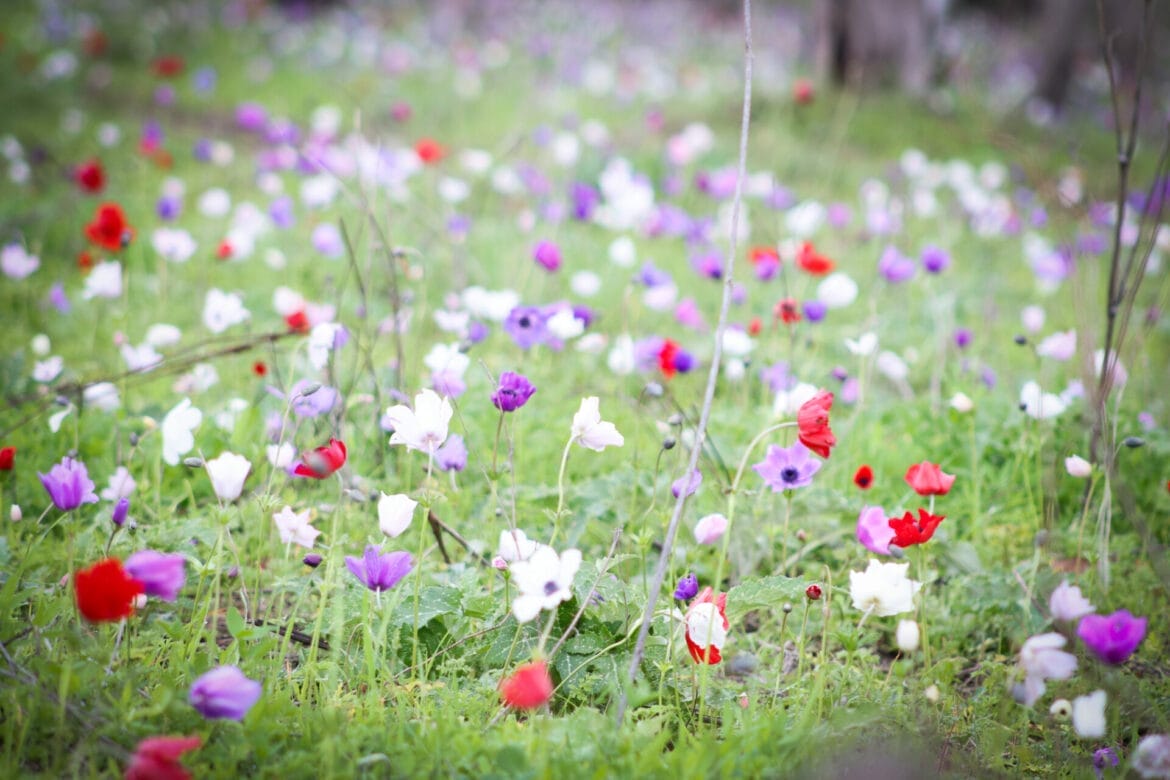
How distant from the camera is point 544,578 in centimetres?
129

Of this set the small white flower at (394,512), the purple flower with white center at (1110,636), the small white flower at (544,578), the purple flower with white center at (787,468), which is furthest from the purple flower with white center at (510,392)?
the purple flower with white center at (1110,636)

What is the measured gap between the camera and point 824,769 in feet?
4.13

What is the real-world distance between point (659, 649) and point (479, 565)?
0.45m

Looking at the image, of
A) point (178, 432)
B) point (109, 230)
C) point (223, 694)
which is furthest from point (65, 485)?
point (109, 230)

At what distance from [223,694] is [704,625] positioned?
0.71 metres

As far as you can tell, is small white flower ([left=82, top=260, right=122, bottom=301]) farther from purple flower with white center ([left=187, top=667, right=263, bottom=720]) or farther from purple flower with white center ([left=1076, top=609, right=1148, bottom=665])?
purple flower with white center ([left=1076, top=609, right=1148, bottom=665])

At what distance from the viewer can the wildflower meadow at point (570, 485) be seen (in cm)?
130

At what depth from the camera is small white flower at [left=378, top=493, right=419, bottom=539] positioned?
1.39 metres

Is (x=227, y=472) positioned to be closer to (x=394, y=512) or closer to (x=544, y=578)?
(x=394, y=512)

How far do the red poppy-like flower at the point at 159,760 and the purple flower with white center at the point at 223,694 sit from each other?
0.07 meters

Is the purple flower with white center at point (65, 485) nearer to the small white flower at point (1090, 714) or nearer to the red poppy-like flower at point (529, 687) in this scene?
the red poppy-like flower at point (529, 687)

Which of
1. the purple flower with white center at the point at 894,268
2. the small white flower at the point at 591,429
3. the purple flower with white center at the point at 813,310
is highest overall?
the purple flower with white center at the point at 894,268

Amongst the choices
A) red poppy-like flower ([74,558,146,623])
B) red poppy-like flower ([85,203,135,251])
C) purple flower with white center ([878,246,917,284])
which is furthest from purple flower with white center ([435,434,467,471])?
purple flower with white center ([878,246,917,284])

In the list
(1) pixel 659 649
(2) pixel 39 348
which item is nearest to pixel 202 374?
(2) pixel 39 348
